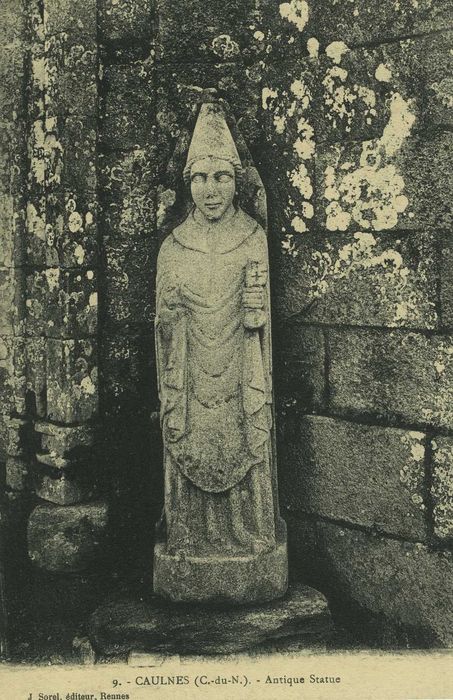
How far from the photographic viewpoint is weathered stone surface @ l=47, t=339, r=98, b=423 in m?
3.73

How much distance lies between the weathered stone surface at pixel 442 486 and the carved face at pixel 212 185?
4.77 ft

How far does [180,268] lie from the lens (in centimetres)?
337

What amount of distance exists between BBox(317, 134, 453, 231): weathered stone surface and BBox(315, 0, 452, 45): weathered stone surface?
308 millimetres

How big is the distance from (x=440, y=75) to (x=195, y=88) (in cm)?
118


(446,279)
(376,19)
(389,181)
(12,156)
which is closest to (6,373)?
(12,156)

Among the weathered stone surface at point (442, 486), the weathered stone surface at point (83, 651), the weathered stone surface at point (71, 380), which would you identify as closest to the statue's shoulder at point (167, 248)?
the weathered stone surface at point (71, 380)

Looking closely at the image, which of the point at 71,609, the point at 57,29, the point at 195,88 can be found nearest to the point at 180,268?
the point at 195,88

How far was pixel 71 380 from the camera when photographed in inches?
147

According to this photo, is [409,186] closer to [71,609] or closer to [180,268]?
[180,268]

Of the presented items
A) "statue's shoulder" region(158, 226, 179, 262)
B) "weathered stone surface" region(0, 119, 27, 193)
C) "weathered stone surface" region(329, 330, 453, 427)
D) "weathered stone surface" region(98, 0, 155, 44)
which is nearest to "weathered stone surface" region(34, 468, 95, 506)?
"statue's shoulder" region(158, 226, 179, 262)

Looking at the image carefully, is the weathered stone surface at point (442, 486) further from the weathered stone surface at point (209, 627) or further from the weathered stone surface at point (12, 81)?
the weathered stone surface at point (12, 81)

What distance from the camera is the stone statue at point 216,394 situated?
11.0ft

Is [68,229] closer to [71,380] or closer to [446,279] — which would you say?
[71,380]

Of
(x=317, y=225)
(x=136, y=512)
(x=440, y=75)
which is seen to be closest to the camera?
(x=440, y=75)
